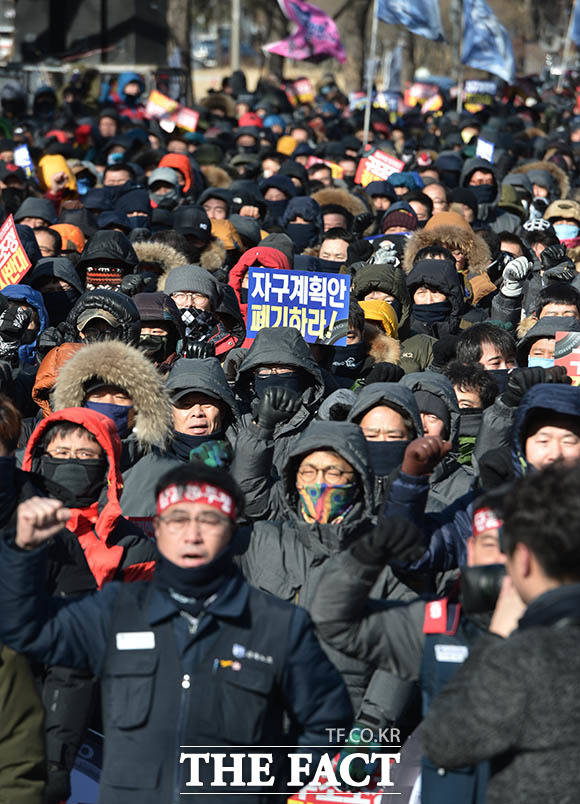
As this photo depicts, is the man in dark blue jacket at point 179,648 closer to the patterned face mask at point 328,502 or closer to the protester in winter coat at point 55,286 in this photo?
the patterned face mask at point 328,502

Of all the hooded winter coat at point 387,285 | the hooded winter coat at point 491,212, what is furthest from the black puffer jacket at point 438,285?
the hooded winter coat at point 491,212

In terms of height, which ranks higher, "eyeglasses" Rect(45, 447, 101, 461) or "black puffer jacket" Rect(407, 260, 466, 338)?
"black puffer jacket" Rect(407, 260, 466, 338)

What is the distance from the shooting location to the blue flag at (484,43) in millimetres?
20391

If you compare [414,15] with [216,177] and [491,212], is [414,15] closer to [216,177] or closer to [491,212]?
[216,177]

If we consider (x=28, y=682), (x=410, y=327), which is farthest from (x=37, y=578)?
(x=410, y=327)

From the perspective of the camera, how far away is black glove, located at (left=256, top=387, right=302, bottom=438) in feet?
17.9

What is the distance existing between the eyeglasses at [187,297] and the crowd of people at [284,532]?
21mm

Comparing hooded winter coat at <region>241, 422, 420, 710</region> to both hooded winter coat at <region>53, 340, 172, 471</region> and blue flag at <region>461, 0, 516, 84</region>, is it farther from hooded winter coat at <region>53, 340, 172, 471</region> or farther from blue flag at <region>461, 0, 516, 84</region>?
blue flag at <region>461, 0, 516, 84</region>

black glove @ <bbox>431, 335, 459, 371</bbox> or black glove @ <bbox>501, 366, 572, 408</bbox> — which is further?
black glove @ <bbox>431, 335, 459, 371</bbox>

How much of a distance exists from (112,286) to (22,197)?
13.7 ft

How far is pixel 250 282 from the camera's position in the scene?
7.50m

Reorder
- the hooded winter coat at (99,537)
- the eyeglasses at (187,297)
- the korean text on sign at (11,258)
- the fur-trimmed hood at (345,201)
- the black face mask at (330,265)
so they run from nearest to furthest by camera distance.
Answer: the hooded winter coat at (99,537) < the eyeglasses at (187,297) < the korean text on sign at (11,258) < the black face mask at (330,265) < the fur-trimmed hood at (345,201)

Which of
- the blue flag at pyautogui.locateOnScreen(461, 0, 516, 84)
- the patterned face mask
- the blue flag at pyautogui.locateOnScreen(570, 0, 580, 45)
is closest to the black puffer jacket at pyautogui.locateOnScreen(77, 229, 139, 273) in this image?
the patterned face mask

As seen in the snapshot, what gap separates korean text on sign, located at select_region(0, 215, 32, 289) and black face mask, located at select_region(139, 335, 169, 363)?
1258 mm
